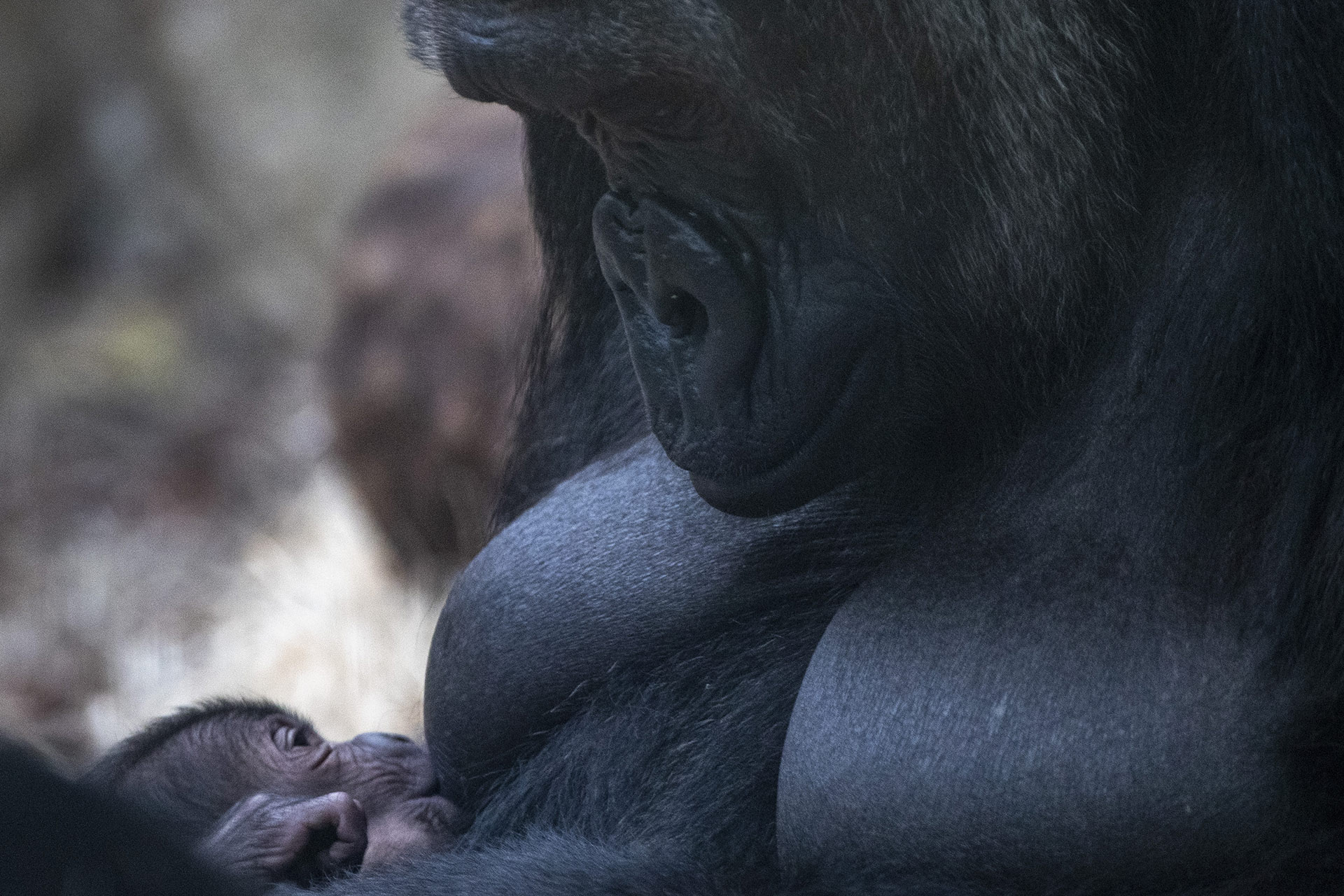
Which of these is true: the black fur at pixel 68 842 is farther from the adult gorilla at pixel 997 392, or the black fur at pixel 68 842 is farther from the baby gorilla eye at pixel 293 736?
the baby gorilla eye at pixel 293 736

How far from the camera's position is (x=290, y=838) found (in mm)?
1768

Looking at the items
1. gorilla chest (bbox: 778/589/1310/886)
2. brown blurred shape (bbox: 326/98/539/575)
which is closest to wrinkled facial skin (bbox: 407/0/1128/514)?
gorilla chest (bbox: 778/589/1310/886)

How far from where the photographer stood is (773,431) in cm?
141

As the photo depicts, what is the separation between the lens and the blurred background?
4035 mm

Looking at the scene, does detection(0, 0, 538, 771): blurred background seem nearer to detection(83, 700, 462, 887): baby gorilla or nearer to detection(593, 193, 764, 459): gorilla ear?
detection(83, 700, 462, 887): baby gorilla

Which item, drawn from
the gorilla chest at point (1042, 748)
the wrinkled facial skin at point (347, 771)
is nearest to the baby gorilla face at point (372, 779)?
the wrinkled facial skin at point (347, 771)

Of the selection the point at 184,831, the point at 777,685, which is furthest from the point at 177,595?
the point at 777,685

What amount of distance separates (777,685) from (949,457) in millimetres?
292

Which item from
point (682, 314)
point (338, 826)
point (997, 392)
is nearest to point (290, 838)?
point (338, 826)

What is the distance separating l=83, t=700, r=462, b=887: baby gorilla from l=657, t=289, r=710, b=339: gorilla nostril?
0.65 m

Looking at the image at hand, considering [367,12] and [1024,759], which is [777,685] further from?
[367,12]

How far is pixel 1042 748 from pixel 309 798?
2.94 ft

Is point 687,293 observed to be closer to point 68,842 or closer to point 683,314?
point 683,314

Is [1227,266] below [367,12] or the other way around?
below
